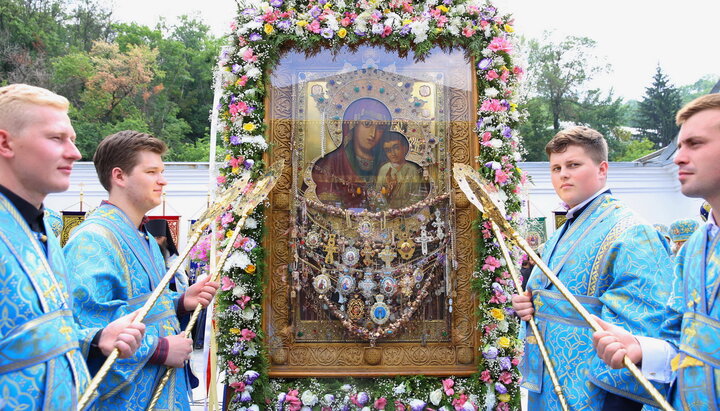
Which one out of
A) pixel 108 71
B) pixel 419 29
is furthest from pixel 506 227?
pixel 108 71

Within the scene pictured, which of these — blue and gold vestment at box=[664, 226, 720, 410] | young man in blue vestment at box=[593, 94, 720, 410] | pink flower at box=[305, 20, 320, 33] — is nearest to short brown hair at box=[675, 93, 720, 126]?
young man in blue vestment at box=[593, 94, 720, 410]

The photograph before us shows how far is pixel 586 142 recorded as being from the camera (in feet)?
11.3

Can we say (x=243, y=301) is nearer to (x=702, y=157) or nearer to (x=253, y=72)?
(x=253, y=72)

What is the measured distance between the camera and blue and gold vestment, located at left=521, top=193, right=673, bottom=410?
299 centimetres

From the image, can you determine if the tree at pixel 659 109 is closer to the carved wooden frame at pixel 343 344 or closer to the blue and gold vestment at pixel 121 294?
the carved wooden frame at pixel 343 344

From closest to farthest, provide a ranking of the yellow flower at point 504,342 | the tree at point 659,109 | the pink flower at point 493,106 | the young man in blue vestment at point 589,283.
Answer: the young man in blue vestment at point 589,283
the yellow flower at point 504,342
the pink flower at point 493,106
the tree at point 659,109

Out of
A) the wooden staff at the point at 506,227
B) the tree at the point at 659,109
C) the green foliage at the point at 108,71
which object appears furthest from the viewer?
the tree at the point at 659,109

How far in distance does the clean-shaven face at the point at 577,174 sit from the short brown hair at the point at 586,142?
0.08 ft

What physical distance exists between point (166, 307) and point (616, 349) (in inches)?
98.2

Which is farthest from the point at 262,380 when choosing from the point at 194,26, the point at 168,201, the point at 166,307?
the point at 194,26

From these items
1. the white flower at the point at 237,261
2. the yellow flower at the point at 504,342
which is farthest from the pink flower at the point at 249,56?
the yellow flower at the point at 504,342

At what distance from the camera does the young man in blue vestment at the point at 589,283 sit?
3012 millimetres

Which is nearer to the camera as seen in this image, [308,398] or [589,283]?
[589,283]

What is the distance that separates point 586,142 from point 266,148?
2.74 m
